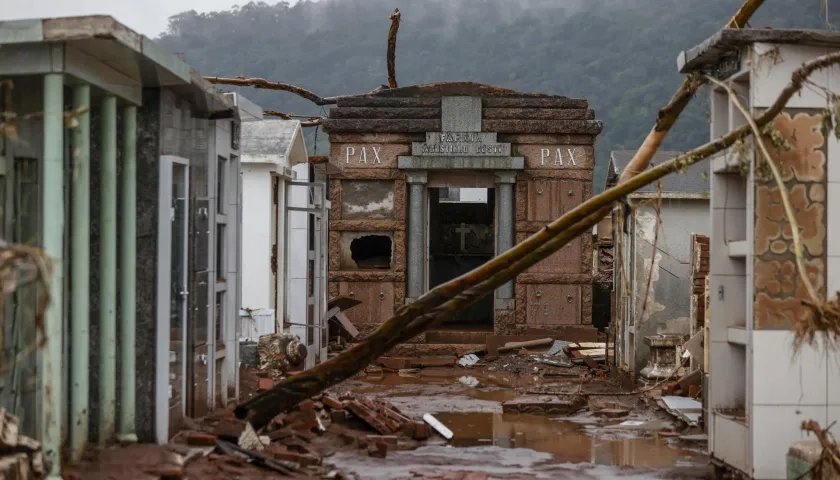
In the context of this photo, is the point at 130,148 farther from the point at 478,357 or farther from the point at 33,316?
the point at 478,357

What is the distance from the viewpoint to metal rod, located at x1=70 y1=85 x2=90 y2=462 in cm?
945

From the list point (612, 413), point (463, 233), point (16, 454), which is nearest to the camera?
point (16, 454)

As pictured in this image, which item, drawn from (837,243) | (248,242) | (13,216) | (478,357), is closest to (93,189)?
(13,216)

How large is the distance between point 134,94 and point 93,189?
3.12 feet

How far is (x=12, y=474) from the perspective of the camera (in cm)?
746

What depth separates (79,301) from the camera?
952 cm

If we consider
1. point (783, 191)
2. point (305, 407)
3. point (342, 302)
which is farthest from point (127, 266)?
point (342, 302)

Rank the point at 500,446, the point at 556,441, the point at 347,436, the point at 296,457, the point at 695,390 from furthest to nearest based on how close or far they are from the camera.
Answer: the point at 695,390, the point at 556,441, the point at 500,446, the point at 347,436, the point at 296,457

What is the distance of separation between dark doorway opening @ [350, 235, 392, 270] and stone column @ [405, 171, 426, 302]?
0.92 meters

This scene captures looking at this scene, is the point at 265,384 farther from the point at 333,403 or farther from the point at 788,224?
the point at 788,224

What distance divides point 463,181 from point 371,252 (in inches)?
165

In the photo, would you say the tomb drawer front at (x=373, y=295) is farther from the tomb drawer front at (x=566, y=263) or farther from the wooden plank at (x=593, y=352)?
the wooden plank at (x=593, y=352)

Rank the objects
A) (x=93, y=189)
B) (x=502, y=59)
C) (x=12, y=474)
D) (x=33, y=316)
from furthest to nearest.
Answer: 1. (x=502, y=59)
2. (x=93, y=189)
3. (x=33, y=316)
4. (x=12, y=474)

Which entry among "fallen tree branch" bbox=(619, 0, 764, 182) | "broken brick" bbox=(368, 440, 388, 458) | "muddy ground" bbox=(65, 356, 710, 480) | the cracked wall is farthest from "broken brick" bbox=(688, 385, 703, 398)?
"broken brick" bbox=(368, 440, 388, 458)
